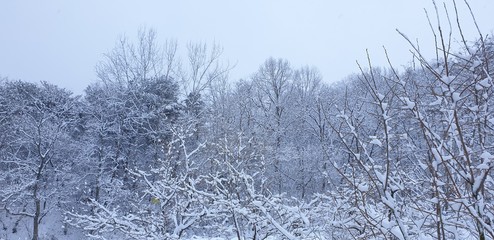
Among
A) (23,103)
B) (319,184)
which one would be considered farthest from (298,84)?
(23,103)

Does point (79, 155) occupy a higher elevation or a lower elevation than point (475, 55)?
higher

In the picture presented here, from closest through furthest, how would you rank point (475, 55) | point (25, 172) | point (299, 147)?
point (475, 55) < point (25, 172) < point (299, 147)

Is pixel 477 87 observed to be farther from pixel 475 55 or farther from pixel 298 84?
pixel 298 84

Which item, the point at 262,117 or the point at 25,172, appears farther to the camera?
the point at 262,117

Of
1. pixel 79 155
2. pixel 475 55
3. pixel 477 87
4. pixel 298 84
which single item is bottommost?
pixel 477 87

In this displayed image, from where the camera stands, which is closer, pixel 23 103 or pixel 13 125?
pixel 13 125

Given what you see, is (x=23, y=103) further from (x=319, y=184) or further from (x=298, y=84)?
(x=298, y=84)

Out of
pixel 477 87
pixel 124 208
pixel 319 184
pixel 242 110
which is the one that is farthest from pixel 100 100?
pixel 477 87

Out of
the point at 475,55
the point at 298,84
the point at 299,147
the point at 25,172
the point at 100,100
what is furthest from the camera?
the point at 298,84

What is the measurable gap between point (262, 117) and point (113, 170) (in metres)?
10.2

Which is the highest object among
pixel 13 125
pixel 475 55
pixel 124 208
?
pixel 13 125

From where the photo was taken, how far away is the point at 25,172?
17.8m

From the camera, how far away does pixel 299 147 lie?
2342 centimetres

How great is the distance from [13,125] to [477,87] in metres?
20.7
